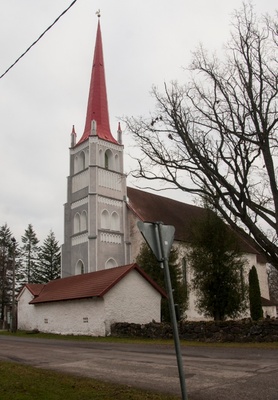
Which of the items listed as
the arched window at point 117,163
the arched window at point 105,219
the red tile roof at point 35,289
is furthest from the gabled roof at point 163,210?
the red tile roof at point 35,289

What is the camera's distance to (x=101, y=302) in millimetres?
23656

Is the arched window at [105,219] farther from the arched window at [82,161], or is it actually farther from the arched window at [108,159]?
the arched window at [82,161]

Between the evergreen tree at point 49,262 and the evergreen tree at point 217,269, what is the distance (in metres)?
41.0

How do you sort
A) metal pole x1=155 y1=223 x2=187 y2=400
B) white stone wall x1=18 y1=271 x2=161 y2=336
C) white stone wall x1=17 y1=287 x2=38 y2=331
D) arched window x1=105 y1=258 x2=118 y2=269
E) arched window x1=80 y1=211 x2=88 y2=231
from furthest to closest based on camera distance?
1. arched window x1=80 y1=211 x2=88 y2=231
2. arched window x1=105 y1=258 x2=118 y2=269
3. white stone wall x1=17 y1=287 x2=38 y2=331
4. white stone wall x1=18 y1=271 x2=161 y2=336
5. metal pole x1=155 y1=223 x2=187 y2=400

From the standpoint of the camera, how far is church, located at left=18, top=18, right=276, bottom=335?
29766 mm

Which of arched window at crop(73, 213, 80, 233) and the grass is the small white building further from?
the grass

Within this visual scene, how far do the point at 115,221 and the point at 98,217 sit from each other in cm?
216

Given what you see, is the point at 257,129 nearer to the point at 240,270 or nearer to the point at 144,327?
the point at 144,327

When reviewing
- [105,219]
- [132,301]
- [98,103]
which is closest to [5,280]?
[105,219]

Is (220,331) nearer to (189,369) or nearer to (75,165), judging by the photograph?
(189,369)

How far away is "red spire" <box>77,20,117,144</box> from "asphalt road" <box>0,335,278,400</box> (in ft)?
95.8

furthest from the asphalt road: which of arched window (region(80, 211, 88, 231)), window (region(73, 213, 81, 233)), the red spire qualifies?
the red spire

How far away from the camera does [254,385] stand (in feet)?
25.9

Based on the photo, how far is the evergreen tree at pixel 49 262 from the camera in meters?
63.6
